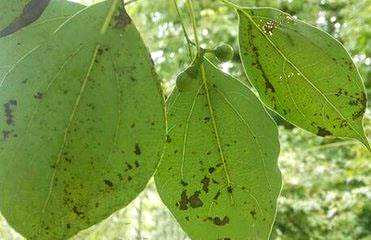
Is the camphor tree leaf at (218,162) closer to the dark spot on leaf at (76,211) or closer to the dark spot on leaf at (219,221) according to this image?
the dark spot on leaf at (219,221)

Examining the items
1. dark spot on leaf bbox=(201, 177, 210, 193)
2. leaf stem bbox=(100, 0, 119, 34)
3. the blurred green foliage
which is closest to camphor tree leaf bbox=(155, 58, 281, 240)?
dark spot on leaf bbox=(201, 177, 210, 193)

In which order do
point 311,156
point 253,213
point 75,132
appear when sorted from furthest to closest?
1. point 311,156
2. point 253,213
3. point 75,132

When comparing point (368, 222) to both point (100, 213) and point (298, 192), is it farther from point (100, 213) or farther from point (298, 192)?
point (100, 213)

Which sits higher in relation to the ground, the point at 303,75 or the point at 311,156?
the point at 303,75

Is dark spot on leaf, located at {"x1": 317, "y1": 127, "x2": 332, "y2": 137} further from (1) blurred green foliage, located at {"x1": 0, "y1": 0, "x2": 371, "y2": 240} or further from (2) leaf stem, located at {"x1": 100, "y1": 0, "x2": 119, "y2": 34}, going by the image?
(1) blurred green foliage, located at {"x1": 0, "y1": 0, "x2": 371, "y2": 240}

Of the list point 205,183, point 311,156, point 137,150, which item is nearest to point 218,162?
point 205,183

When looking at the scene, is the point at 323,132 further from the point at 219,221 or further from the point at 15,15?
the point at 15,15

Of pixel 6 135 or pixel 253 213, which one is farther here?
pixel 253 213

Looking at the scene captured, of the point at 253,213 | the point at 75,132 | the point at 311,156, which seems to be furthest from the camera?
the point at 311,156

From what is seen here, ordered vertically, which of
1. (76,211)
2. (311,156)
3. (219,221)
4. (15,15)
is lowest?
(311,156)
